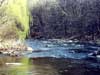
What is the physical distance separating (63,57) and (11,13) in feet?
20.1

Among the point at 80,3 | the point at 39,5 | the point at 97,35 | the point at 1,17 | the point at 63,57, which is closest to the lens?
the point at 63,57

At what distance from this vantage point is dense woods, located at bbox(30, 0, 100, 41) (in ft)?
217

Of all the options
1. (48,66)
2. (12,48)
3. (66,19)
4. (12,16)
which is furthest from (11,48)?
(66,19)

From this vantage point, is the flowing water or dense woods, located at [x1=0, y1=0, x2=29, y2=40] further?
dense woods, located at [x1=0, y1=0, x2=29, y2=40]

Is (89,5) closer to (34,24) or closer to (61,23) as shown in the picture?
(61,23)

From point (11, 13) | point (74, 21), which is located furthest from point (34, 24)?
point (11, 13)

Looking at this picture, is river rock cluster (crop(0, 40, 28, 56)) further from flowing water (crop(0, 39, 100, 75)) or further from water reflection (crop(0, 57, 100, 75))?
water reflection (crop(0, 57, 100, 75))

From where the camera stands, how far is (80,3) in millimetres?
72938

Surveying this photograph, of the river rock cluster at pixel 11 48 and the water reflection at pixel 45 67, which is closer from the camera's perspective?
the water reflection at pixel 45 67

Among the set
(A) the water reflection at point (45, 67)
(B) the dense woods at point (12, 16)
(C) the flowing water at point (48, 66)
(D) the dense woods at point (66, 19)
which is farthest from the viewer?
(D) the dense woods at point (66, 19)

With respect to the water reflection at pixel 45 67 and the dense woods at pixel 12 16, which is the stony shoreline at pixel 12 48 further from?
the water reflection at pixel 45 67

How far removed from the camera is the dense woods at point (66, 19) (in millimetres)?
66250

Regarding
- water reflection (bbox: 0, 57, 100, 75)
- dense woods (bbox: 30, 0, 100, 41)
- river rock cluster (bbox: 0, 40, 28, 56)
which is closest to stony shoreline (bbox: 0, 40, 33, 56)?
river rock cluster (bbox: 0, 40, 28, 56)

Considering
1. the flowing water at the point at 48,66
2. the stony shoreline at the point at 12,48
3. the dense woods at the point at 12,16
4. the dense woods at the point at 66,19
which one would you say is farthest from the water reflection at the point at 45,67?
the dense woods at the point at 66,19
